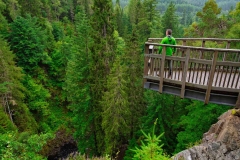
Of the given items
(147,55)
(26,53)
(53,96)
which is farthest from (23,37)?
(147,55)

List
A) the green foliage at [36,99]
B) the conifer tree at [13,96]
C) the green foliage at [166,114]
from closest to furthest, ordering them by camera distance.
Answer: the green foliage at [166,114], the conifer tree at [13,96], the green foliage at [36,99]

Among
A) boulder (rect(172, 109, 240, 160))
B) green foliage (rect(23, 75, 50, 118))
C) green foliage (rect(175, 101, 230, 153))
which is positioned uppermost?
boulder (rect(172, 109, 240, 160))

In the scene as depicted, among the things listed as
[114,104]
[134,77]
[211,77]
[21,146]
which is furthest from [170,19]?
[21,146]

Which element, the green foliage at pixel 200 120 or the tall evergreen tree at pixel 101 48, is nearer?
the green foliage at pixel 200 120

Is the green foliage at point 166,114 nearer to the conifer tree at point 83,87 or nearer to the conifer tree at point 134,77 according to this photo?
the conifer tree at point 134,77

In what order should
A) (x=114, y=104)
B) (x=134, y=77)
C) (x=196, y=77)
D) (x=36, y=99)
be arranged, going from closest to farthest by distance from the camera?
1. (x=196, y=77)
2. (x=114, y=104)
3. (x=134, y=77)
4. (x=36, y=99)

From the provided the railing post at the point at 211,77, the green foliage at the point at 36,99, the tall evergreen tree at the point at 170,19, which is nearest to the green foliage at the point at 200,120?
the railing post at the point at 211,77

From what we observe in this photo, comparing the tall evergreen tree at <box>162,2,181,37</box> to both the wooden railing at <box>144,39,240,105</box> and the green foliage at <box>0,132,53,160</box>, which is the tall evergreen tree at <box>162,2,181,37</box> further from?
the green foliage at <box>0,132,53,160</box>

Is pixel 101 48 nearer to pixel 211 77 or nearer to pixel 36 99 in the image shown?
pixel 211 77

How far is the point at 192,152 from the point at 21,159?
7506mm

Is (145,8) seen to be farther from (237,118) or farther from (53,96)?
(237,118)

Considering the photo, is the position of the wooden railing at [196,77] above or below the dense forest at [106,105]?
above

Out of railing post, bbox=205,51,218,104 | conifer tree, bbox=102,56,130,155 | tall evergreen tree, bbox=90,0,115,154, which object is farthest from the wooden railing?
tall evergreen tree, bbox=90,0,115,154

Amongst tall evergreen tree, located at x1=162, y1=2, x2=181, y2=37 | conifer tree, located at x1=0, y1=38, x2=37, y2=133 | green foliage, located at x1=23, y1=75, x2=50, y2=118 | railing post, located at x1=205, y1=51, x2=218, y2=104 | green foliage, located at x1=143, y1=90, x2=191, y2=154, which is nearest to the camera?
railing post, located at x1=205, y1=51, x2=218, y2=104
